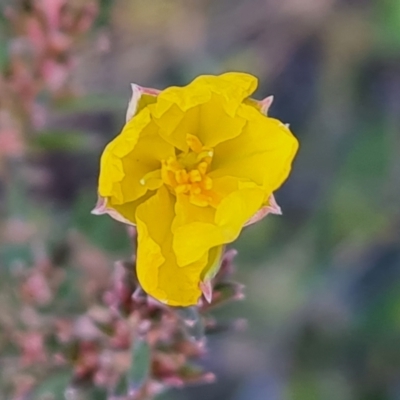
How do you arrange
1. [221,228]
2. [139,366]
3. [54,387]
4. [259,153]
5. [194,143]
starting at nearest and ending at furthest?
[221,228] → [259,153] → [194,143] → [139,366] → [54,387]

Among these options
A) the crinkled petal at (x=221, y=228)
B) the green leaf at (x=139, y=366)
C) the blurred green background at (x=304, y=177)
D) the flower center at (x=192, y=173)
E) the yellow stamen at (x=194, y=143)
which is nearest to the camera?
the crinkled petal at (x=221, y=228)

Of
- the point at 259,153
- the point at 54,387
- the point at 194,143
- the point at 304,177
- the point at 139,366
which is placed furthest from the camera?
the point at 304,177

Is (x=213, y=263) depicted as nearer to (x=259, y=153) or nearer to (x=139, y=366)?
(x=259, y=153)

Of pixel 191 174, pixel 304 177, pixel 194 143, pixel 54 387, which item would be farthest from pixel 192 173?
pixel 304 177

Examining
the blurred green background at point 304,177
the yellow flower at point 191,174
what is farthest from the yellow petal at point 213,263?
the blurred green background at point 304,177

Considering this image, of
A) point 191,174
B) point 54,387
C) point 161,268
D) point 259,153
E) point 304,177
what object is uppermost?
point 259,153

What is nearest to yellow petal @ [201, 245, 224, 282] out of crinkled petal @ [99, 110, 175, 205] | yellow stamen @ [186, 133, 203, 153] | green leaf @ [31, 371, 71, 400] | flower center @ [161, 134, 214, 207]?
flower center @ [161, 134, 214, 207]

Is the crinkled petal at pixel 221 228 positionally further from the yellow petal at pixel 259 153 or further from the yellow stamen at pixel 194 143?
the yellow stamen at pixel 194 143

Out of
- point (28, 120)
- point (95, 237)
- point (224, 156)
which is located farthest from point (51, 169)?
point (224, 156)
